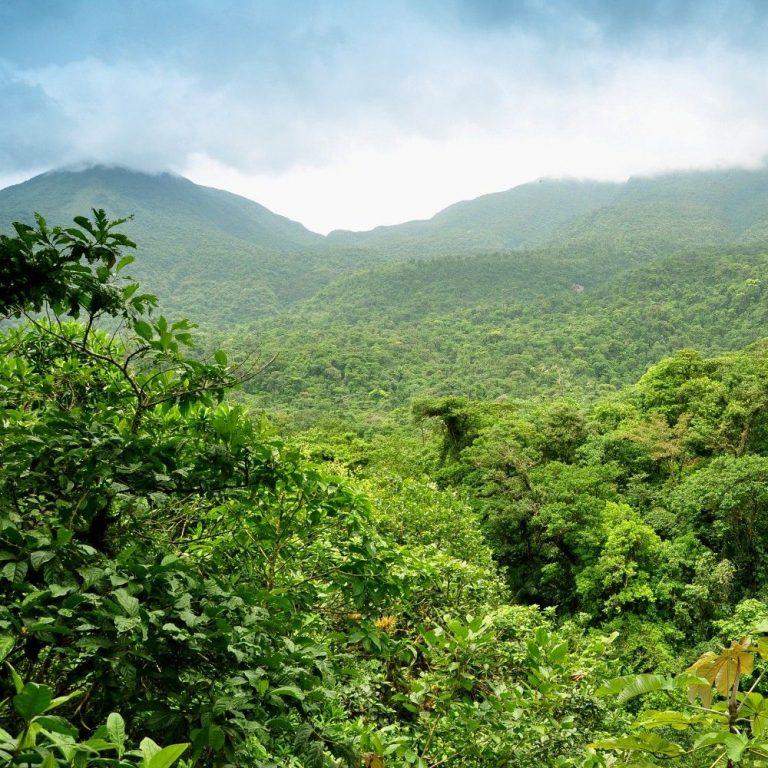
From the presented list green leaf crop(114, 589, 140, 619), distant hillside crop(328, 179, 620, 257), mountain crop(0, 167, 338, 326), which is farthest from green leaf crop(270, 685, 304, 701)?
distant hillside crop(328, 179, 620, 257)

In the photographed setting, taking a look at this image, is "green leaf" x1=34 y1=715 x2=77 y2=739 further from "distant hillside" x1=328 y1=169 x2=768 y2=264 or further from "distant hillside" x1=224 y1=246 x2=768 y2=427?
"distant hillside" x1=328 y1=169 x2=768 y2=264

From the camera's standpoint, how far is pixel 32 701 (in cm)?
87

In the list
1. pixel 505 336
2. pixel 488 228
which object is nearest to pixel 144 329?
pixel 505 336

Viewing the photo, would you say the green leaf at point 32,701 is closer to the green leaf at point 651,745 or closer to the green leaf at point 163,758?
the green leaf at point 163,758

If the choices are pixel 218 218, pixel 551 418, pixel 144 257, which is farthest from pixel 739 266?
pixel 218 218

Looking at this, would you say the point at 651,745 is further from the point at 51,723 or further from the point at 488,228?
the point at 488,228

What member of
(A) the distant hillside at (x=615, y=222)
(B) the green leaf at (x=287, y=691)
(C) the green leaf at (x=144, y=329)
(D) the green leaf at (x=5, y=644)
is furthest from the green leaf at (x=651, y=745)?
(A) the distant hillside at (x=615, y=222)

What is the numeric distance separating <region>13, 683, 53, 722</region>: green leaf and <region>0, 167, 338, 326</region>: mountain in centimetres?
10623

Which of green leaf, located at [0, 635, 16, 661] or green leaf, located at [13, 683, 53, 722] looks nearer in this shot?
green leaf, located at [13, 683, 53, 722]

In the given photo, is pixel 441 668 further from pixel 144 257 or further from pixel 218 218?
pixel 218 218

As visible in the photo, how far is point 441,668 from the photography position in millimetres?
2510

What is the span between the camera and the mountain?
114 m

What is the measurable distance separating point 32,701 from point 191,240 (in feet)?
504

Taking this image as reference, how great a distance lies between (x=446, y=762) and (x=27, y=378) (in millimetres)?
2831
